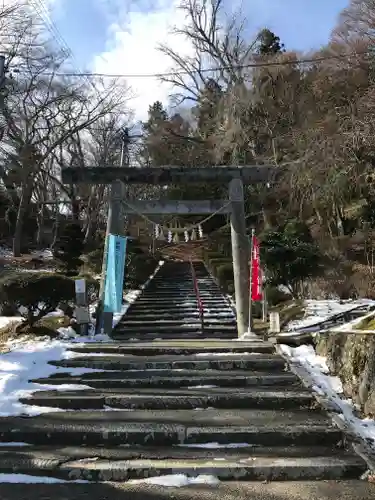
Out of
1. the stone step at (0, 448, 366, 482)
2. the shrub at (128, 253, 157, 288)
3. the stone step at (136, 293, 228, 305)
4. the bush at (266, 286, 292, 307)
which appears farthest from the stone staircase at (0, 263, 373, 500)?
the shrub at (128, 253, 157, 288)

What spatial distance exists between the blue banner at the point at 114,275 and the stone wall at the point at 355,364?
4.82m

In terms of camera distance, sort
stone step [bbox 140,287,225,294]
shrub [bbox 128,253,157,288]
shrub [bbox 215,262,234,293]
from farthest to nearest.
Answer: shrub [bbox 128,253,157,288], shrub [bbox 215,262,234,293], stone step [bbox 140,287,225,294]

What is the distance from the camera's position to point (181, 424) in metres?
4.21

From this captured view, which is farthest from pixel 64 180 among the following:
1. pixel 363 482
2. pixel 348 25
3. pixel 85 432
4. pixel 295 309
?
pixel 348 25

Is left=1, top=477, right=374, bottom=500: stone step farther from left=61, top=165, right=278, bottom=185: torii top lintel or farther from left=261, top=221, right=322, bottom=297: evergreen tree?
left=261, top=221, right=322, bottom=297: evergreen tree

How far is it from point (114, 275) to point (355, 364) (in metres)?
5.77

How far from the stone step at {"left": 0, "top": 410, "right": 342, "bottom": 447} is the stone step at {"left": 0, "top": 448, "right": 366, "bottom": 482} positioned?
0.20m

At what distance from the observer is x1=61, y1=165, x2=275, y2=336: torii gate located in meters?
10.0

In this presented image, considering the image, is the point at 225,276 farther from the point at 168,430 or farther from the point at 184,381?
the point at 168,430

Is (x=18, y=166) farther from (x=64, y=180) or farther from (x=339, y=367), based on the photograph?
(x=339, y=367)

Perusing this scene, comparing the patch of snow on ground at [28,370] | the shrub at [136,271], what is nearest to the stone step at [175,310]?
the shrub at [136,271]

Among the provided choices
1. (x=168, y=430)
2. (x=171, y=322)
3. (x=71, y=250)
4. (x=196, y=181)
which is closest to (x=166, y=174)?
(x=196, y=181)

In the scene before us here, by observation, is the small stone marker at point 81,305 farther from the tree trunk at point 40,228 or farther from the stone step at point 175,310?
the tree trunk at point 40,228

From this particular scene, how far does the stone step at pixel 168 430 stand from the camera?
4.00 metres
